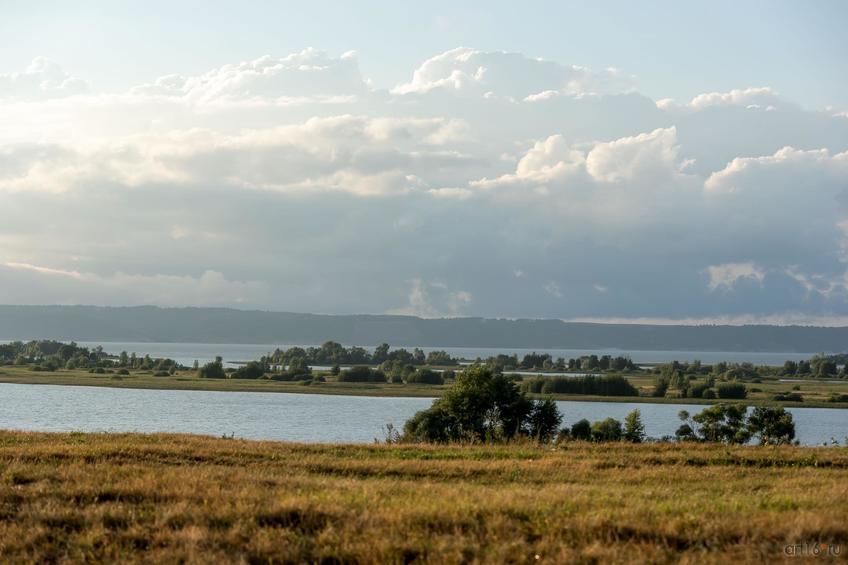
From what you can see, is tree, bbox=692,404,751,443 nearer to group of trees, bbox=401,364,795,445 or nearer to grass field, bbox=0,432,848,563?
group of trees, bbox=401,364,795,445

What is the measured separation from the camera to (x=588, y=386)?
159 meters

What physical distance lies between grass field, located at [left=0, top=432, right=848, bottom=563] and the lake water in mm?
48614

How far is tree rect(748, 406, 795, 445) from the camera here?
8212cm

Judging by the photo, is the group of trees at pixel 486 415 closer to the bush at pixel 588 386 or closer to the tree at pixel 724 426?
the tree at pixel 724 426

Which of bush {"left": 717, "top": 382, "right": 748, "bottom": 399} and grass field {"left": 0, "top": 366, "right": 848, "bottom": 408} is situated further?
bush {"left": 717, "top": 382, "right": 748, "bottom": 399}

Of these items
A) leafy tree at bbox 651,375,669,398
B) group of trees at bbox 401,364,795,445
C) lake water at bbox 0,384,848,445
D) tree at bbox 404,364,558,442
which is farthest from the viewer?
leafy tree at bbox 651,375,669,398

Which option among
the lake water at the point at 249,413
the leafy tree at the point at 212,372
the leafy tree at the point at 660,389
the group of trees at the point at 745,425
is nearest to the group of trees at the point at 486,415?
the group of trees at the point at 745,425

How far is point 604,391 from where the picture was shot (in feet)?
512

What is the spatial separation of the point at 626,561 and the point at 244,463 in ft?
36.3

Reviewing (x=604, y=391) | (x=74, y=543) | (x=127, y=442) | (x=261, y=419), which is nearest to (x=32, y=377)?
(x=261, y=419)

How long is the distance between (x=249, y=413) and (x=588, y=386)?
255 ft

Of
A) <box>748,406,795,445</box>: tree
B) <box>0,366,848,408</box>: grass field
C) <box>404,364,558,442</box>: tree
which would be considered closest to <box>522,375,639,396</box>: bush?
<box>0,366,848,408</box>: grass field

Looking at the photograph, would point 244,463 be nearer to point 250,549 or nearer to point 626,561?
point 250,549

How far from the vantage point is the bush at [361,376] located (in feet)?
578
